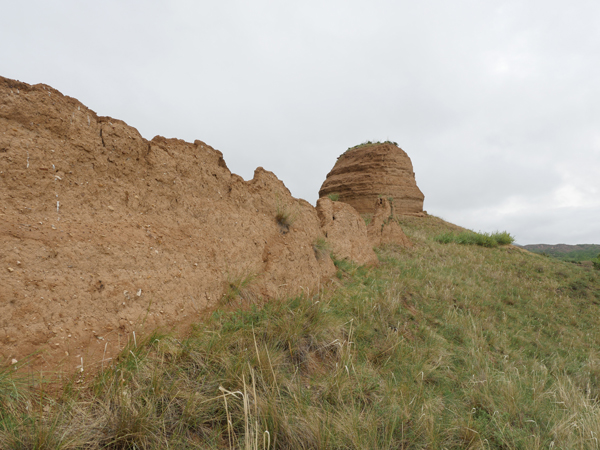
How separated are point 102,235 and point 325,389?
2456mm

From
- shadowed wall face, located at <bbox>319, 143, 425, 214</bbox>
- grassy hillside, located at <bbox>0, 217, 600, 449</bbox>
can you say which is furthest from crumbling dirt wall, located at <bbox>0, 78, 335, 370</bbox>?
shadowed wall face, located at <bbox>319, 143, 425, 214</bbox>

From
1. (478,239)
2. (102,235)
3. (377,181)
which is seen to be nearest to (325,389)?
(102,235)

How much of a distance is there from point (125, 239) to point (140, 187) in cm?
74

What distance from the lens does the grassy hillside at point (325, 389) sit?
5.84 ft

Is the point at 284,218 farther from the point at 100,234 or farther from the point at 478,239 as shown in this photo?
the point at 478,239

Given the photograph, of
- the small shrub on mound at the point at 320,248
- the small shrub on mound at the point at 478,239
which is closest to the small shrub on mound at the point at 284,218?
the small shrub on mound at the point at 320,248

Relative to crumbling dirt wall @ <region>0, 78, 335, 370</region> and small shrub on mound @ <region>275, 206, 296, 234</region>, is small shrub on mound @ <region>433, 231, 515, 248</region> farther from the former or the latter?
crumbling dirt wall @ <region>0, 78, 335, 370</region>

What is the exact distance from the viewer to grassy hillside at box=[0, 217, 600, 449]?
1.78m

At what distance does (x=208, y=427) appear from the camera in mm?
2012

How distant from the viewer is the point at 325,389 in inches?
96.3

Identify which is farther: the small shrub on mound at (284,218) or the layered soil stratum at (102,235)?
the small shrub on mound at (284,218)

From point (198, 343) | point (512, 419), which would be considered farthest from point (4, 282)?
point (512, 419)

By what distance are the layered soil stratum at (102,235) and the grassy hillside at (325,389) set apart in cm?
35

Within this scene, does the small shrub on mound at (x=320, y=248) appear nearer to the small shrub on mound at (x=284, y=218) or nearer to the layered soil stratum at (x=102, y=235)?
the small shrub on mound at (x=284, y=218)
